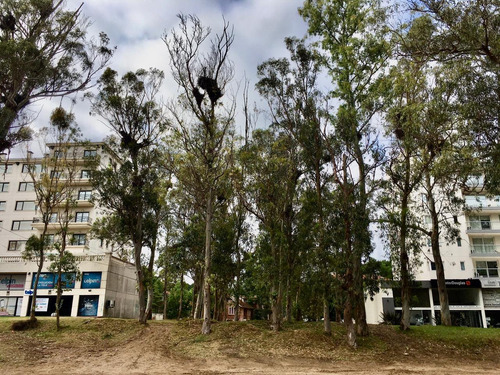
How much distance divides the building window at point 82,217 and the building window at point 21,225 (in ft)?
27.0

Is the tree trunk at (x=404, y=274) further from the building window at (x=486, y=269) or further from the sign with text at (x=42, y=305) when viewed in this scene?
the sign with text at (x=42, y=305)

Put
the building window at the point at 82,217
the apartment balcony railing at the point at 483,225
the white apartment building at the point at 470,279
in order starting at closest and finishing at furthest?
the white apartment building at the point at 470,279 → the building window at the point at 82,217 → the apartment balcony railing at the point at 483,225

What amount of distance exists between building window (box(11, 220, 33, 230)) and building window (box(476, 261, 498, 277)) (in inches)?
2101

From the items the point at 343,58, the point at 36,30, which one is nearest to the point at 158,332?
the point at 36,30

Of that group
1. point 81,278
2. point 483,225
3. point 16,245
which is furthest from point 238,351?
point 16,245

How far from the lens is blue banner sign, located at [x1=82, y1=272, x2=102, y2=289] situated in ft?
126

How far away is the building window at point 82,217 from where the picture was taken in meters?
45.4

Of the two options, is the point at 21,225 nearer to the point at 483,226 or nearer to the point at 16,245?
the point at 16,245

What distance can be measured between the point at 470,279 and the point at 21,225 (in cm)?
5284

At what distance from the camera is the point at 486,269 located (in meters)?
44.3

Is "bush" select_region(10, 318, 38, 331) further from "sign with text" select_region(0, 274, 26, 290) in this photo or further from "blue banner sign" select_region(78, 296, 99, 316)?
"sign with text" select_region(0, 274, 26, 290)

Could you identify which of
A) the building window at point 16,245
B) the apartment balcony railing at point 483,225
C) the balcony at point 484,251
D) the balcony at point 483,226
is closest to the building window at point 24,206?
the building window at point 16,245

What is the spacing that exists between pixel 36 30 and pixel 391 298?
145 feet

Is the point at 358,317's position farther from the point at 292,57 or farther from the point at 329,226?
the point at 292,57
